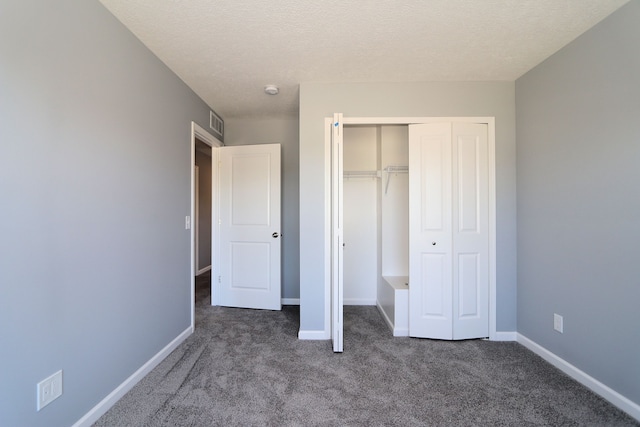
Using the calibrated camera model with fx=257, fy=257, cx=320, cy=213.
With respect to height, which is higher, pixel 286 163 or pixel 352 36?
pixel 352 36

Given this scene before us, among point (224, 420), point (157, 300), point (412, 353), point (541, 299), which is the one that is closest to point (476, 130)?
point (541, 299)

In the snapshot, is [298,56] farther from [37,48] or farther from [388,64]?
[37,48]

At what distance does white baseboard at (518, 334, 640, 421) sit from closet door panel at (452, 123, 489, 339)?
373 millimetres

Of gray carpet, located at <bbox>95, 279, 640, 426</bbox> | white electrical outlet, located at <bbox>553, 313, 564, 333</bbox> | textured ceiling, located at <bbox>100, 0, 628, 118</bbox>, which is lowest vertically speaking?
gray carpet, located at <bbox>95, 279, 640, 426</bbox>

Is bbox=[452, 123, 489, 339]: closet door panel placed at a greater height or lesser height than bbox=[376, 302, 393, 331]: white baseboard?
greater

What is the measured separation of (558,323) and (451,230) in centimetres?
101

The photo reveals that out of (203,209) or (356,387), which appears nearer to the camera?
(356,387)

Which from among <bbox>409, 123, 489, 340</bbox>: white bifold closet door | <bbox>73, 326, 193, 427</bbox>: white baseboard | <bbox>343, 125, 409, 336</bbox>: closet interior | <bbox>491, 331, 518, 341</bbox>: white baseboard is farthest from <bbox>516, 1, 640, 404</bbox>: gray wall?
<bbox>73, 326, 193, 427</bbox>: white baseboard

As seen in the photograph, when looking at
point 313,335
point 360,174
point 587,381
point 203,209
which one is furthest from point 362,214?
point 203,209

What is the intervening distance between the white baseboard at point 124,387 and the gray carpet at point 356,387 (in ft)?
0.14

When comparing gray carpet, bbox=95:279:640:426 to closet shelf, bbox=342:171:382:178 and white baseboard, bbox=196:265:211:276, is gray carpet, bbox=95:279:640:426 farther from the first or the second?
Answer: white baseboard, bbox=196:265:211:276

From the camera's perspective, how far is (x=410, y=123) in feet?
8.05

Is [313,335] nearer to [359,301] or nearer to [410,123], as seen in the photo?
[359,301]

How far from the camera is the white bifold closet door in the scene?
7.85 feet
